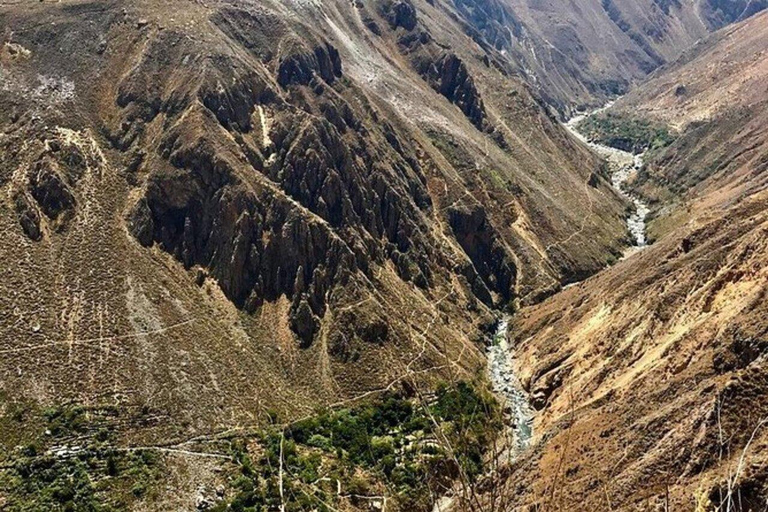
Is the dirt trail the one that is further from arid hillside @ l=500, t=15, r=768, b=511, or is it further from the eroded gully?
arid hillside @ l=500, t=15, r=768, b=511

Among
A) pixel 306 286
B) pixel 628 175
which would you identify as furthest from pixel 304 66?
pixel 628 175

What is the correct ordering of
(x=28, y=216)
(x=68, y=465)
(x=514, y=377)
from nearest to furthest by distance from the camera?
1. (x=68, y=465)
2. (x=28, y=216)
3. (x=514, y=377)

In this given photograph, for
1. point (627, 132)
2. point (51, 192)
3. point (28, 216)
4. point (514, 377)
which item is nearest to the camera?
point (28, 216)

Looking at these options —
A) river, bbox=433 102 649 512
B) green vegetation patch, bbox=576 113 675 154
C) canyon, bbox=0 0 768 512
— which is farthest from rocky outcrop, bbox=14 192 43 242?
green vegetation patch, bbox=576 113 675 154

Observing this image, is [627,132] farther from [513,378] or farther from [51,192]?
[51,192]

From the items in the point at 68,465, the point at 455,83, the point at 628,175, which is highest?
the point at 455,83

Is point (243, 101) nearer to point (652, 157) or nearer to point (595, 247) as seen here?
point (595, 247)

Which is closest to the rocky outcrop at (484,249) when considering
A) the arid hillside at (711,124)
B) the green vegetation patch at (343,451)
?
the green vegetation patch at (343,451)

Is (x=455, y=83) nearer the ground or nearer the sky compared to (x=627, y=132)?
nearer the sky
